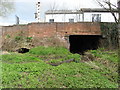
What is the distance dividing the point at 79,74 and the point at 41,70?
5.95 ft

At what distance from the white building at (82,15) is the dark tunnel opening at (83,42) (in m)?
8.08

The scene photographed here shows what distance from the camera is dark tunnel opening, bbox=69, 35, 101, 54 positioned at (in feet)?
45.3

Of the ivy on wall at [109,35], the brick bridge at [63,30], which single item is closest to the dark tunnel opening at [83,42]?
the ivy on wall at [109,35]

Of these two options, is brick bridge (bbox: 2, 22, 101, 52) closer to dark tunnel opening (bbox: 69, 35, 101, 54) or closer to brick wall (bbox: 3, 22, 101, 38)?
brick wall (bbox: 3, 22, 101, 38)

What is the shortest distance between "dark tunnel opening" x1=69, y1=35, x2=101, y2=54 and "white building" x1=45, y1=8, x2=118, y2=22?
8081 mm

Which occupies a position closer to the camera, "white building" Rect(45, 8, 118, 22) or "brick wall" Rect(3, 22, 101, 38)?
"brick wall" Rect(3, 22, 101, 38)

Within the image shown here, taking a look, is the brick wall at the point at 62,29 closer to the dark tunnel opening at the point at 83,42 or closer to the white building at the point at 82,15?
the dark tunnel opening at the point at 83,42

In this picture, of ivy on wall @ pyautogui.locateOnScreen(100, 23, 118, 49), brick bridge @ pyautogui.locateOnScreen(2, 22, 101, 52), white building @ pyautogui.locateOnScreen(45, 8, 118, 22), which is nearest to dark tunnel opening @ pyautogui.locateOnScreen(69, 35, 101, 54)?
ivy on wall @ pyautogui.locateOnScreen(100, 23, 118, 49)

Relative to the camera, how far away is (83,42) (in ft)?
51.2

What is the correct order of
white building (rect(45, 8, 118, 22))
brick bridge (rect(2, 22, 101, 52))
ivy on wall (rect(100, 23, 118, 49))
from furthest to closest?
white building (rect(45, 8, 118, 22))
ivy on wall (rect(100, 23, 118, 49))
brick bridge (rect(2, 22, 101, 52))

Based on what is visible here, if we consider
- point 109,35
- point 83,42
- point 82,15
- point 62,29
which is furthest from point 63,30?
point 82,15

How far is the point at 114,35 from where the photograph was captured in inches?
516

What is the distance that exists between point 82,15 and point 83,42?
29.1 feet

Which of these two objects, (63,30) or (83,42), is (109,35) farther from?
(63,30)
